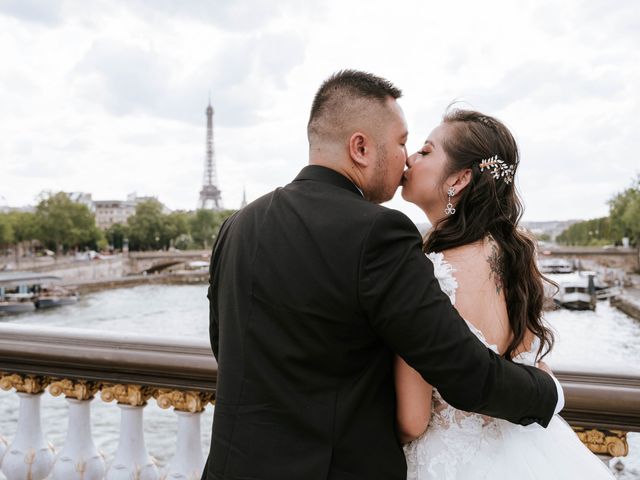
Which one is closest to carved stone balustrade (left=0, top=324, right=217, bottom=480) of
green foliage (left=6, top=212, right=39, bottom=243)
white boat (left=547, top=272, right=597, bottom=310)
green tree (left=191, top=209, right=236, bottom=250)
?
white boat (left=547, top=272, right=597, bottom=310)

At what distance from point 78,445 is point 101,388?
0.72 feet

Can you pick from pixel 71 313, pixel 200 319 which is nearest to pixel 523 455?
pixel 200 319

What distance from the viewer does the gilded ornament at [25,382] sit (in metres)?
2.27

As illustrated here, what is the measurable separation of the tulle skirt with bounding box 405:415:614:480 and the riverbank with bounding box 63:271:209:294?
42.4m

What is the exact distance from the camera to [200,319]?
32750 mm

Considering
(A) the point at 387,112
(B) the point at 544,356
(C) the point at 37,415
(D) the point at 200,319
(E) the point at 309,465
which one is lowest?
(D) the point at 200,319

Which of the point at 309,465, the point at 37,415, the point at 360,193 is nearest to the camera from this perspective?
the point at 309,465

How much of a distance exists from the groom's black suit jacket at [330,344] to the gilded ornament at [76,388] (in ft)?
Answer: 3.08

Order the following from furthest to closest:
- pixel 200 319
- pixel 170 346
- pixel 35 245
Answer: pixel 35 245 < pixel 200 319 < pixel 170 346

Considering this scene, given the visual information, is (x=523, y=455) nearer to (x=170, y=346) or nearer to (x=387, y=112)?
(x=387, y=112)

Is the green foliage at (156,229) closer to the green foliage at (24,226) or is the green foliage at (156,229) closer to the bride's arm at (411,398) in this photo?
the green foliage at (24,226)

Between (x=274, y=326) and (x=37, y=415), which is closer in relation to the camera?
(x=274, y=326)

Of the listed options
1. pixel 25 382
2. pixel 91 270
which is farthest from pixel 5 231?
pixel 25 382

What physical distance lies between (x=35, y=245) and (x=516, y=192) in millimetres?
80198
